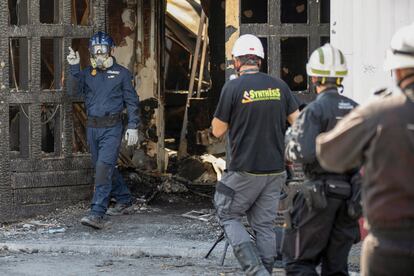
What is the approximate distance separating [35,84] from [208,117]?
17.7 ft

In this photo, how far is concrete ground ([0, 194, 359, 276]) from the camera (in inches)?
328

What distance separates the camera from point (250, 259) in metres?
7.30

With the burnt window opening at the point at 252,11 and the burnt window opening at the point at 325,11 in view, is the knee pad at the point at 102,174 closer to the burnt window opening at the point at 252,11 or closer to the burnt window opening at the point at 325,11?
the burnt window opening at the point at 252,11

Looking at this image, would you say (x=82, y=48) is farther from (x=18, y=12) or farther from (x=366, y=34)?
(x=366, y=34)

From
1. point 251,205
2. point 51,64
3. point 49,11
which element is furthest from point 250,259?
point 49,11

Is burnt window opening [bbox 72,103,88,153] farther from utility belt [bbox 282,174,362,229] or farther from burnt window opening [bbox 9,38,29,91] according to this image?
utility belt [bbox 282,174,362,229]

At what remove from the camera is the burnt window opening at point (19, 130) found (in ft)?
32.6

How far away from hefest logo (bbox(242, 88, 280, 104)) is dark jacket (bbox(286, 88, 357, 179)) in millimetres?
1048

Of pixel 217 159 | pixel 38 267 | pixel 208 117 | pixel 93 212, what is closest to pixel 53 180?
pixel 93 212

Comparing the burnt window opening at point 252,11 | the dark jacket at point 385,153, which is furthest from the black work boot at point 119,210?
the dark jacket at point 385,153

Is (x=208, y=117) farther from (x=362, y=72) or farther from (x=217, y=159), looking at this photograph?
(x=362, y=72)

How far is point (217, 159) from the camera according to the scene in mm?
13844

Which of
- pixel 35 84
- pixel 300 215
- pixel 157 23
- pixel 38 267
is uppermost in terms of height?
pixel 157 23

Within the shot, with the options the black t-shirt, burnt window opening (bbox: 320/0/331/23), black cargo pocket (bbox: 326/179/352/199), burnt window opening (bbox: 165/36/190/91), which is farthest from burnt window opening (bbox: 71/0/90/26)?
burnt window opening (bbox: 165/36/190/91)
